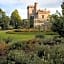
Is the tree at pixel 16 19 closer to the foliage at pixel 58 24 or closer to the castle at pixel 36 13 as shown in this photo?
the castle at pixel 36 13

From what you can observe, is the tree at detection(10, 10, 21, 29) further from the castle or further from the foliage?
the foliage

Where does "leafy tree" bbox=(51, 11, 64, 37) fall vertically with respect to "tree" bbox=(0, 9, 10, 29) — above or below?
above

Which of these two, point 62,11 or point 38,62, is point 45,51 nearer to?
point 38,62

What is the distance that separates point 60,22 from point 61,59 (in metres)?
18.6

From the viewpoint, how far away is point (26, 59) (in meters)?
6.07

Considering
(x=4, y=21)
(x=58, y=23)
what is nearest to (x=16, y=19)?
(x=4, y=21)

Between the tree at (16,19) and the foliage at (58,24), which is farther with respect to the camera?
the tree at (16,19)

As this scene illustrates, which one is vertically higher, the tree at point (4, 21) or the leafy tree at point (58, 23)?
the leafy tree at point (58, 23)

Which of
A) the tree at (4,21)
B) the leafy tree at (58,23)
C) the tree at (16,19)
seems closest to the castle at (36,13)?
the tree at (16,19)

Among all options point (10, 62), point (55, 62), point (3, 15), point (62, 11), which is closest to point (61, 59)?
point (55, 62)

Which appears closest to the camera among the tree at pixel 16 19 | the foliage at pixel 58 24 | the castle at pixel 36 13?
the foliage at pixel 58 24

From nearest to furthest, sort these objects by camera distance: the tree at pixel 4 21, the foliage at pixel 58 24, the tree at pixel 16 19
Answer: the foliage at pixel 58 24 < the tree at pixel 4 21 < the tree at pixel 16 19

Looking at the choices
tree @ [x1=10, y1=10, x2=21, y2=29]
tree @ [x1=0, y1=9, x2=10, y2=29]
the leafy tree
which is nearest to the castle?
tree @ [x1=10, y1=10, x2=21, y2=29]

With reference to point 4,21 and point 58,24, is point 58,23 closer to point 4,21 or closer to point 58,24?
point 58,24
